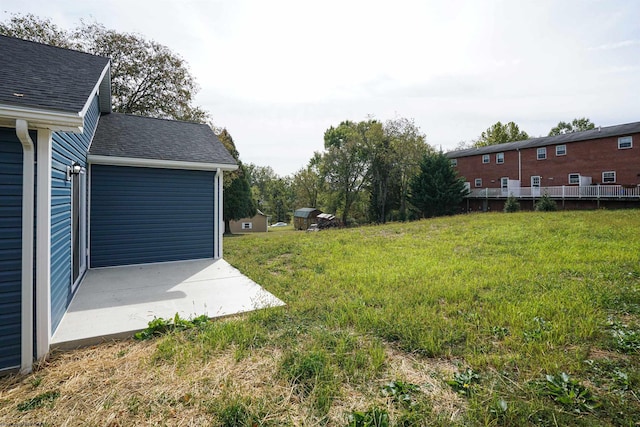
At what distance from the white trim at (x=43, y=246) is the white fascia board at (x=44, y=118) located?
0.15 meters

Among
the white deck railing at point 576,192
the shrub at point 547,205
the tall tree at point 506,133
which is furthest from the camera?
the tall tree at point 506,133

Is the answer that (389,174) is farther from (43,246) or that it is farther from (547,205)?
(43,246)

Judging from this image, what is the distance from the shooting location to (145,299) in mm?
4352

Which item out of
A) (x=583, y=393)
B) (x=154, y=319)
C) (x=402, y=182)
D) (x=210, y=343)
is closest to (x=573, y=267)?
(x=583, y=393)

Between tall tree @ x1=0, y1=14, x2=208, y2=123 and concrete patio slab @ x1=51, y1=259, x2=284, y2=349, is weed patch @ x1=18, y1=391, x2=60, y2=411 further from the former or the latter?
tall tree @ x1=0, y1=14, x2=208, y2=123

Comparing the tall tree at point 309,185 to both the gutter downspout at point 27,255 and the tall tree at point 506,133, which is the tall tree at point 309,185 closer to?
the tall tree at point 506,133

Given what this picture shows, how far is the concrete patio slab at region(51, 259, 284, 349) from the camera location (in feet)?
11.1

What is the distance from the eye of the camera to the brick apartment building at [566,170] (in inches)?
643

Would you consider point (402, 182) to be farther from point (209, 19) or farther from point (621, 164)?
point (209, 19)

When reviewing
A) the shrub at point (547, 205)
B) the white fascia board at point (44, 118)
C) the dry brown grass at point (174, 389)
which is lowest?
the dry brown grass at point (174, 389)

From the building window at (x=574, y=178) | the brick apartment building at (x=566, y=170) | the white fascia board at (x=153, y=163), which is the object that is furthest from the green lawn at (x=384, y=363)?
the building window at (x=574, y=178)

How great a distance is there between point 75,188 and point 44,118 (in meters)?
2.71

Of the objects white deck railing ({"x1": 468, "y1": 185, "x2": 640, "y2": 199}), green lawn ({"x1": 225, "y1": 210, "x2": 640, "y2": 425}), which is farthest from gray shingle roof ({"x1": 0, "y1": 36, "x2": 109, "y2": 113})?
white deck railing ({"x1": 468, "y1": 185, "x2": 640, "y2": 199})

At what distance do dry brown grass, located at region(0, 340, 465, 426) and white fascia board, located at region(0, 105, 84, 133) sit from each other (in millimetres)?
2187
